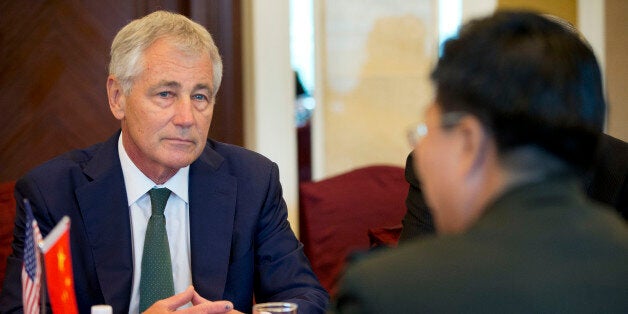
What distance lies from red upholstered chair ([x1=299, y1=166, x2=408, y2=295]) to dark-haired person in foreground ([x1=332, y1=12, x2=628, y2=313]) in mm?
1692

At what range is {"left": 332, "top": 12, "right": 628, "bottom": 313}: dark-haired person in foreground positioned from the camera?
3.87ft

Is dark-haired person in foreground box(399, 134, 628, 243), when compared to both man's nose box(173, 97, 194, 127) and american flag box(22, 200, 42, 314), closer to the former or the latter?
man's nose box(173, 97, 194, 127)

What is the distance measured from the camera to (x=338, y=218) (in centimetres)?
310

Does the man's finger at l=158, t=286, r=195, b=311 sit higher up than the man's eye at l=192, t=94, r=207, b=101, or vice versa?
the man's eye at l=192, t=94, r=207, b=101

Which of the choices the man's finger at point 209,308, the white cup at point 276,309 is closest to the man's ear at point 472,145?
the white cup at point 276,309

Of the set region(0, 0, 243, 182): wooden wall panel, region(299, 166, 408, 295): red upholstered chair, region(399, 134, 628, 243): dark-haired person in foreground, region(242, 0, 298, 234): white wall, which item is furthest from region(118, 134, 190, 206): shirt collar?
region(242, 0, 298, 234): white wall

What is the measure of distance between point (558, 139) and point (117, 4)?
3.17m

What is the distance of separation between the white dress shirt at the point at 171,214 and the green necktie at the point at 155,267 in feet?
0.20

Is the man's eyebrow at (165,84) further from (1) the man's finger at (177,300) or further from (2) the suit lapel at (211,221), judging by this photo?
(1) the man's finger at (177,300)

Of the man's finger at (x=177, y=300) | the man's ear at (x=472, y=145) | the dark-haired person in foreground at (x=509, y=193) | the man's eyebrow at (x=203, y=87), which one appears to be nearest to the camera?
the dark-haired person in foreground at (x=509, y=193)

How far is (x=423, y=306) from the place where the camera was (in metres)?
1.17

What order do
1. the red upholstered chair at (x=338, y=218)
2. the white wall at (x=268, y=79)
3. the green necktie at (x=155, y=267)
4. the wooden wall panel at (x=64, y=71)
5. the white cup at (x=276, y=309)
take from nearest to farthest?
the white cup at (x=276, y=309)
the green necktie at (x=155, y=267)
the red upholstered chair at (x=338, y=218)
the wooden wall panel at (x=64, y=71)
the white wall at (x=268, y=79)

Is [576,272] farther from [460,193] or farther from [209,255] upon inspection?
[209,255]

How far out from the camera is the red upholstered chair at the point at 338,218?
3076mm
